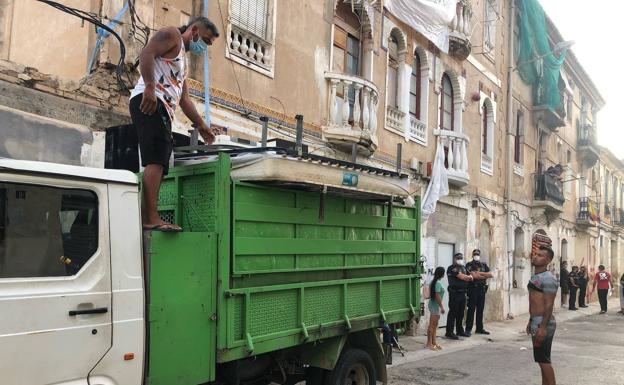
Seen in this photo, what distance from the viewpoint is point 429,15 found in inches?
540

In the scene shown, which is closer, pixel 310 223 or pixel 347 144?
pixel 310 223

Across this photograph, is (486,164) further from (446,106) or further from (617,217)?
(617,217)

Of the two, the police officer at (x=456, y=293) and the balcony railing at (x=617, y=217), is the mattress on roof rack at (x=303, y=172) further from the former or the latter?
the balcony railing at (x=617, y=217)

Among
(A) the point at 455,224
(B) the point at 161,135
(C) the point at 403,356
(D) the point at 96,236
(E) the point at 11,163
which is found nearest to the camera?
(E) the point at 11,163

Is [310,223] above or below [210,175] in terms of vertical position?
below

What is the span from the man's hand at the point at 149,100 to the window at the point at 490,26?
1547 cm

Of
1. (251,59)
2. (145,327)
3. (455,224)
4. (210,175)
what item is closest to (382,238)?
(210,175)

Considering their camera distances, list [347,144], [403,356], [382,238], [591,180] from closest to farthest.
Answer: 1. [382,238]
2. [403,356]
3. [347,144]
4. [591,180]

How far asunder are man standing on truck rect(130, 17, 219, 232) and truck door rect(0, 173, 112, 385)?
18.9 inches

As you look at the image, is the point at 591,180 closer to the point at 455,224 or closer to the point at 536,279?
the point at 455,224

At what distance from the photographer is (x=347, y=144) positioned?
1099 cm

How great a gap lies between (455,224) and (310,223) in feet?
36.1

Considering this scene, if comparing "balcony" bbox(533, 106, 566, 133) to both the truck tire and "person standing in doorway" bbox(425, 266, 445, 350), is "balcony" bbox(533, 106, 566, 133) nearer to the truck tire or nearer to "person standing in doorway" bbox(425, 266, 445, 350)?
"person standing in doorway" bbox(425, 266, 445, 350)

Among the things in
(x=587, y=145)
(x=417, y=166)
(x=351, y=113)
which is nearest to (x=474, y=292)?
(x=417, y=166)
